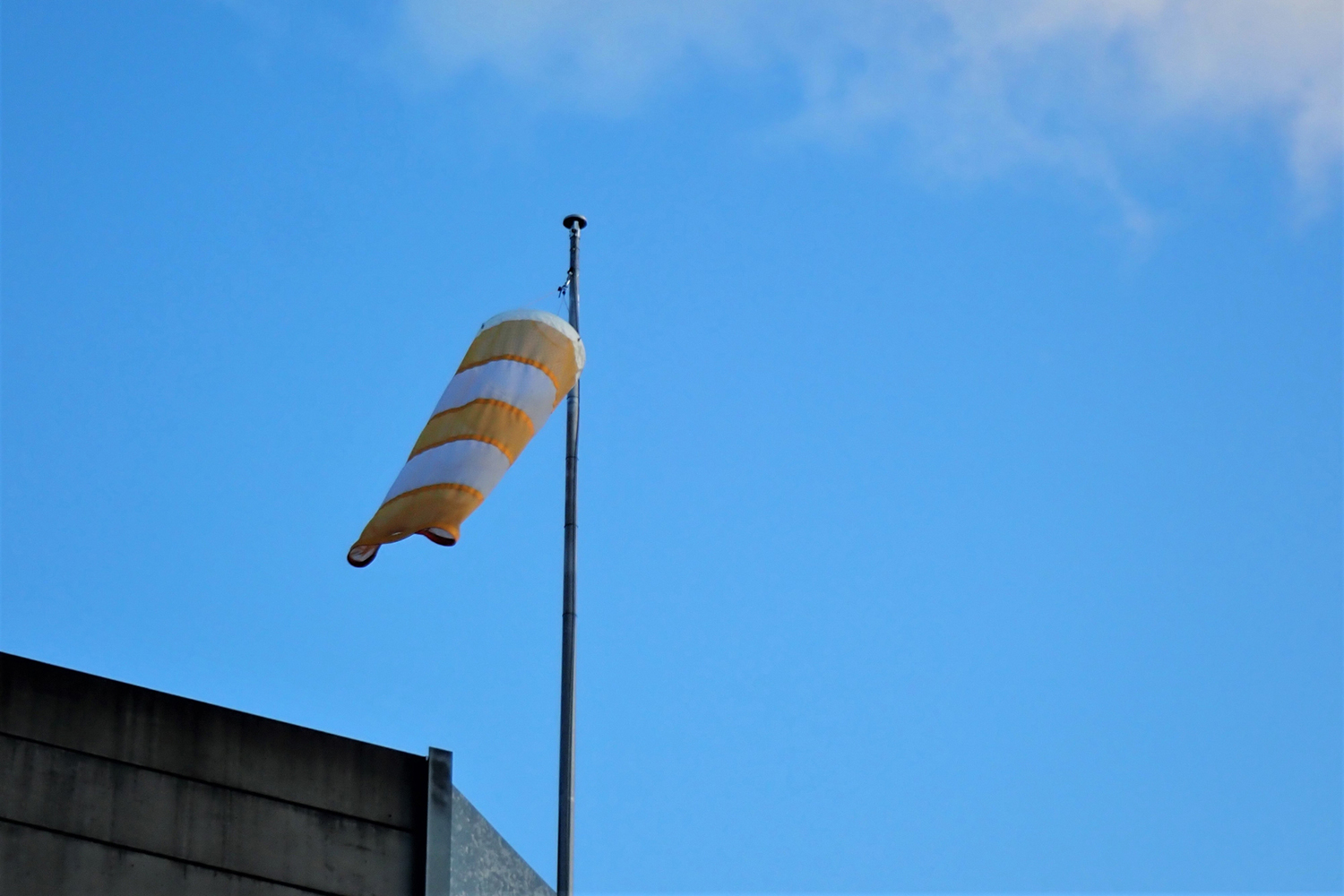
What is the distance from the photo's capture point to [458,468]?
16.1 meters

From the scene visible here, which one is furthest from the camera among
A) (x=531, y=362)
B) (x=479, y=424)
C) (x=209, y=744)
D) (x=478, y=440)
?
(x=531, y=362)

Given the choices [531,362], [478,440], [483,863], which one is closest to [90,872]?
[483,863]

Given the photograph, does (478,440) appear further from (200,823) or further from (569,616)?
(200,823)

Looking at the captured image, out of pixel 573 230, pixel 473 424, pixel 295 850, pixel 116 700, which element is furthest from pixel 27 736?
pixel 573 230

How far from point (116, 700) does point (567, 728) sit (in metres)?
3.59

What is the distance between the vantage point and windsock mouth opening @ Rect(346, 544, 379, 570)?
15.9 meters

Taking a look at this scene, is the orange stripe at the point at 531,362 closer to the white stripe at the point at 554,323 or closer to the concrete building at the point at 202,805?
the white stripe at the point at 554,323

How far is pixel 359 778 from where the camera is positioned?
1495 centimetres

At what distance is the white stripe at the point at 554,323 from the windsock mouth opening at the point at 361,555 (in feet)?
8.24

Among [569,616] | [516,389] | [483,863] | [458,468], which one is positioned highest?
[516,389]

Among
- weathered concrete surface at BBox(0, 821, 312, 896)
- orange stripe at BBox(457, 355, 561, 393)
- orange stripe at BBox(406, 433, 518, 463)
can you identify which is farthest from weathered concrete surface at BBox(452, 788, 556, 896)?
orange stripe at BBox(457, 355, 561, 393)

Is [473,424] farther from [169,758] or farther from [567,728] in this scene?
[169,758]

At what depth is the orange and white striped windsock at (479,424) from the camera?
1590 centimetres

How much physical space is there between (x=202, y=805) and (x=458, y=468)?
11.7 ft
